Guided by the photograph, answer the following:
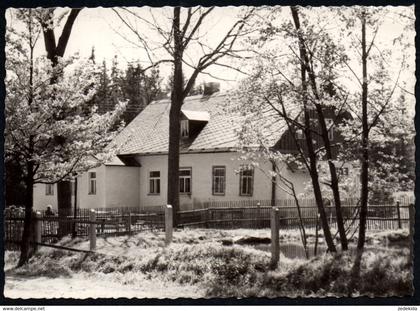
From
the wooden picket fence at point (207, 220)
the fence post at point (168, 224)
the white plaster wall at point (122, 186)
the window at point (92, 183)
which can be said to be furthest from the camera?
the window at point (92, 183)

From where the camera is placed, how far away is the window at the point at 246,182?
23922 millimetres

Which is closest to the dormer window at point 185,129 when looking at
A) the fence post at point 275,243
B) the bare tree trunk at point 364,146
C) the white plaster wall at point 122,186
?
the white plaster wall at point 122,186

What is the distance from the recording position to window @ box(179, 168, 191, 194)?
86.3 ft

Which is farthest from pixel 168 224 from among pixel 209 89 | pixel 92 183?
pixel 209 89

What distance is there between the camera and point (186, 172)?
26.6 meters

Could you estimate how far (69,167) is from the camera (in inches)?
505

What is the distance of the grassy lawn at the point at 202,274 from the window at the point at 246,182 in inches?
445

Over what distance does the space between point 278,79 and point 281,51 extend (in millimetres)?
568

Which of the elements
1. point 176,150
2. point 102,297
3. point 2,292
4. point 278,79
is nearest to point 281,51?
point 278,79

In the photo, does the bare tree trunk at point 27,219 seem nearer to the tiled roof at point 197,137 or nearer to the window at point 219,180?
the tiled roof at point 197,137

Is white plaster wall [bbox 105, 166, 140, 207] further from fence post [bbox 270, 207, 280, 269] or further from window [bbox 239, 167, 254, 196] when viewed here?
fence post [bbox 270, 207, 280, 269]

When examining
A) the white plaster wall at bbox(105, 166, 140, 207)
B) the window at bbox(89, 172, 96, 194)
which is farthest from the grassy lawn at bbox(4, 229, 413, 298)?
the window at bbox(89, 172, 96, 194)

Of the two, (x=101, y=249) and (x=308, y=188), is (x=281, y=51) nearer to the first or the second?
(x=308, y=188)

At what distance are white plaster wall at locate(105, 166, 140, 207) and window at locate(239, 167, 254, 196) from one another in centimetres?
648
